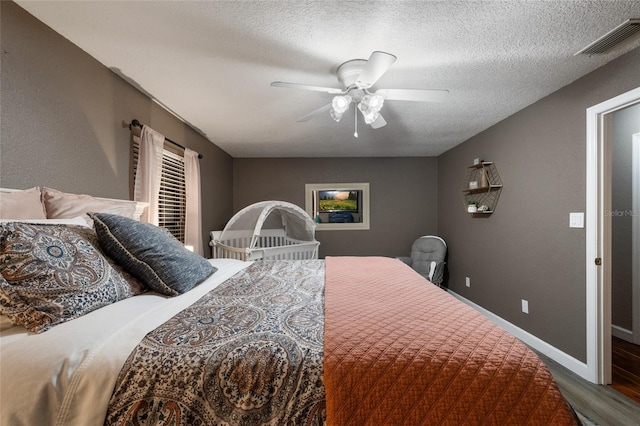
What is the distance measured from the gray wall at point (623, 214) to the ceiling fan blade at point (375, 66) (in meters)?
2.81

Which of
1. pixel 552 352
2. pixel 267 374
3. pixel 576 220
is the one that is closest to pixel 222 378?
pixel 267 374

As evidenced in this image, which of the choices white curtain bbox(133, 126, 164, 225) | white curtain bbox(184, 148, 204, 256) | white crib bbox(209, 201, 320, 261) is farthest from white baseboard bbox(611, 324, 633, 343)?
white curtain bbox(133, 126, 164, 225)

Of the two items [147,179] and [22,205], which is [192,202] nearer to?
[147,179]

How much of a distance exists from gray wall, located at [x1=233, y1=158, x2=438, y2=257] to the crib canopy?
53 centimetres

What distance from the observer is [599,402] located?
188 cm

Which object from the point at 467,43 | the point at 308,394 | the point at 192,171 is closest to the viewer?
the point at 308,394

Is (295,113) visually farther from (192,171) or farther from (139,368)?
(139,368)

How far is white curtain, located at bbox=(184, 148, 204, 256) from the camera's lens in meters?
3.16

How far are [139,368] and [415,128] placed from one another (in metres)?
3.54

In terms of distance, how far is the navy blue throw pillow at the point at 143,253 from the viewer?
132cm

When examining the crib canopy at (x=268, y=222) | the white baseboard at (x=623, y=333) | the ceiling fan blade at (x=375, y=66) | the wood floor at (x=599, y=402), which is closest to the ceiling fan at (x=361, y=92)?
the ceiling fan blade at (x=375, y=66)

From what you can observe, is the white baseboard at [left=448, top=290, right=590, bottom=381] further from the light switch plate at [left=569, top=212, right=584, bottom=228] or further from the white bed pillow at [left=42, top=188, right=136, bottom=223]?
the white bed pillow at [left=42, top=188, right=136, bottom=223]

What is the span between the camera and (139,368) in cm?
76

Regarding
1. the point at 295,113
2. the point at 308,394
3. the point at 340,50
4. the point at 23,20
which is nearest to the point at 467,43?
the point at 340,50
